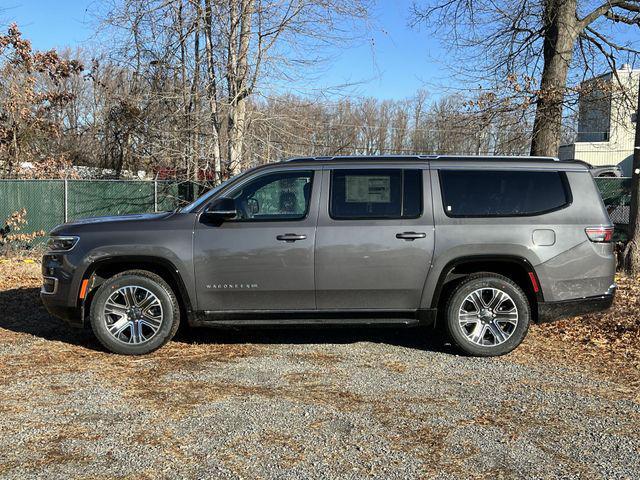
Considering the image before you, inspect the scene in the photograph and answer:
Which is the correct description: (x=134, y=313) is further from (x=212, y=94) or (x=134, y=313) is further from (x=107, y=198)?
(x=107, y=198)

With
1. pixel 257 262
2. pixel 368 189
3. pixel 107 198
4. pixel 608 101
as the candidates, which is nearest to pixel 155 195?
pixel 107 198

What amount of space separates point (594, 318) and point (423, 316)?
2.88m

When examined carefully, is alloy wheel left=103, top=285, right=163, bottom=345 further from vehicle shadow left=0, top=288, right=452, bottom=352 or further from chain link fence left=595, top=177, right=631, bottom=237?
chain link fence left=595, top=177, right=631, bottom=237

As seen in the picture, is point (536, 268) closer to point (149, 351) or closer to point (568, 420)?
point (568, 420)

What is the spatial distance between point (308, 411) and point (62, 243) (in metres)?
3.16

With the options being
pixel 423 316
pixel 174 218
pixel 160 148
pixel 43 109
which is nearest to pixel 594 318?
pixel 423 316

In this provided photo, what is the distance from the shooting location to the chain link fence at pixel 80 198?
13.5 metres

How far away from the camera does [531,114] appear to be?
13.0 m

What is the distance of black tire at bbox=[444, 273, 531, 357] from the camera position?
18.9 feet

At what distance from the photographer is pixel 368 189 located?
19.2 feet

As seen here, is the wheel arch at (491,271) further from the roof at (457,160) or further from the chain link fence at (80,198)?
the chain link fence at (80,198)

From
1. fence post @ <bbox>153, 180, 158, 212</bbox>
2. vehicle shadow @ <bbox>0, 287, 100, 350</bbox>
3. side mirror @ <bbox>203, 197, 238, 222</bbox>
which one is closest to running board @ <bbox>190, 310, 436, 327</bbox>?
side mirror @ <bbox>203, 197, 238, 222</bbox>

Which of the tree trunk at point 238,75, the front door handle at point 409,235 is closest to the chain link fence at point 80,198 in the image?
the tree trunk at point 238,75

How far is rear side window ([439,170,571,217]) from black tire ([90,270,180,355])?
2.88m
